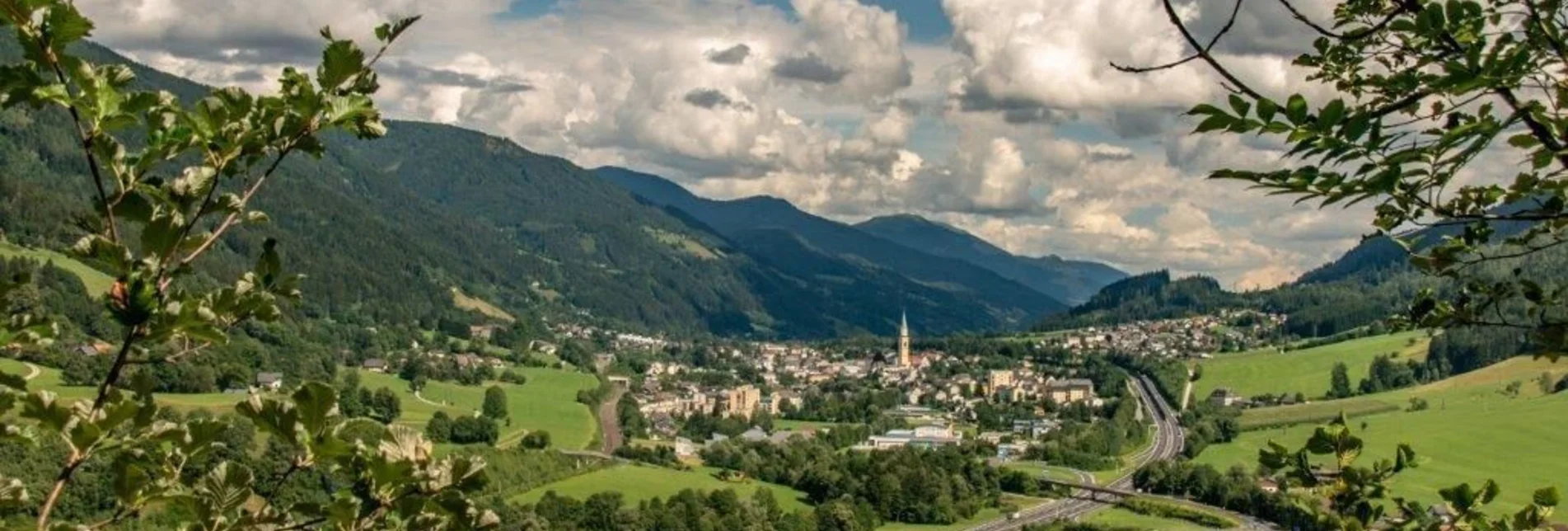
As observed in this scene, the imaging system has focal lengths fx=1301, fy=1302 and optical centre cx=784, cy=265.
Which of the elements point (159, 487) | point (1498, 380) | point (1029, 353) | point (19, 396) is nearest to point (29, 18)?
point (19, 396)

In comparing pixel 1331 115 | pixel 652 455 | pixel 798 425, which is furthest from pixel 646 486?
pixel 1331 115

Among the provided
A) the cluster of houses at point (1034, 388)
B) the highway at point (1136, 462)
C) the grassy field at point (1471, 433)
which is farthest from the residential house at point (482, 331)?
the grassy field at point (1471, 433)

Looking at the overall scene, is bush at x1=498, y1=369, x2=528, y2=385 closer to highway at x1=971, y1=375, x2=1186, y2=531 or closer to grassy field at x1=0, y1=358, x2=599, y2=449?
grassy field at x1=0, y1=358, x2=599, y2=449

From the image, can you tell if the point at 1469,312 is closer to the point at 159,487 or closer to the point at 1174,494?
the point at 159,487

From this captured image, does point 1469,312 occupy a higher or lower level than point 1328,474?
higher

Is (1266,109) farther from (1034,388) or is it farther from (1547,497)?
(1034,388)
